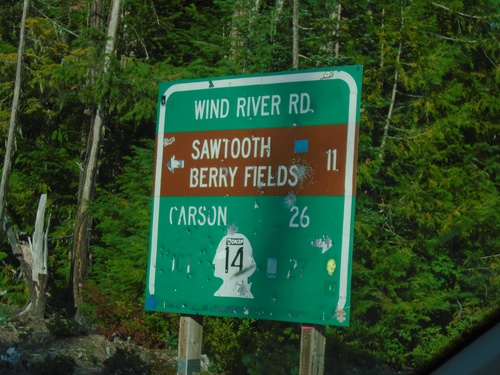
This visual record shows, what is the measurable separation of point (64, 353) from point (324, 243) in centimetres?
657

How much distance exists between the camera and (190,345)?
20.0 ft

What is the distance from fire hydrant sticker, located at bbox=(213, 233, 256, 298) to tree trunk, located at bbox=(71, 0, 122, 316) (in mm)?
10799

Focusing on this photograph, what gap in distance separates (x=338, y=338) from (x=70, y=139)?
34.7ft

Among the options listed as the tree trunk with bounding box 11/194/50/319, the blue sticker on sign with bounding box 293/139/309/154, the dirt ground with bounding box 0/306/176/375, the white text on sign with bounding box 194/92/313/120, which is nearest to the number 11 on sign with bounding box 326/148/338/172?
the blue sticker on sign with bounding box 293/139/309/154

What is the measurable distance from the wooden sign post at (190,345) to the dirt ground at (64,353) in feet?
10.6

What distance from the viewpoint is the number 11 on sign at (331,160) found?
5.38 metres

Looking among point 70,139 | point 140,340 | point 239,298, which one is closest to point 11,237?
point 70,139

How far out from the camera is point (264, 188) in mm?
5668

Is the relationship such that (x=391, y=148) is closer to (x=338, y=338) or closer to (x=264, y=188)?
(x=338, y=338)

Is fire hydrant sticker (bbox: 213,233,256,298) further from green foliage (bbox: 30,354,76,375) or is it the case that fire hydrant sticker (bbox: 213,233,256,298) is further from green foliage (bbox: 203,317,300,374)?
green foliage (bbox: 203,317,300,374)

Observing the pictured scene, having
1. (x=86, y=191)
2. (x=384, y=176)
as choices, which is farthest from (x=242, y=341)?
(x=86, y=191)

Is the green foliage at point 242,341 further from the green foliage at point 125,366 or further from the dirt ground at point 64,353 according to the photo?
the green foliage at point 125,366

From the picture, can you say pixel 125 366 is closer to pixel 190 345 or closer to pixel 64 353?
pixel 64 353

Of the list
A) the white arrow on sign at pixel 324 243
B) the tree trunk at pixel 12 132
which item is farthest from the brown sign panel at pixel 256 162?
the tree trunk at pixel 12 132
